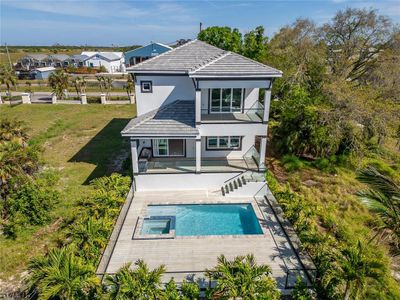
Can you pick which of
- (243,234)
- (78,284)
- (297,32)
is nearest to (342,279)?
(243,234)

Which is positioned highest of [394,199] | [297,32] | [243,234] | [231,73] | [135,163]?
[297,32]

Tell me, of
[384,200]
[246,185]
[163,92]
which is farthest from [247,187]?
[384,200]

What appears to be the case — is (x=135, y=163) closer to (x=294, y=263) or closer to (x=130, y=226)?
(x=130, y=226)

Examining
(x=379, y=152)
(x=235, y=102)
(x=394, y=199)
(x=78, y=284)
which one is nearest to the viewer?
(x=394, y=199)

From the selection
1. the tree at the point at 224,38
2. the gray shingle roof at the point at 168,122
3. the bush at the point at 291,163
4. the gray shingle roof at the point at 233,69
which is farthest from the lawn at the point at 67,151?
the tree at the point at 224,38

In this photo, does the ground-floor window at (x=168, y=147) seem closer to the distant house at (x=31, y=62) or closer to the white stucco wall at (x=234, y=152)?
the white stucco wall at (x=234, y=152)

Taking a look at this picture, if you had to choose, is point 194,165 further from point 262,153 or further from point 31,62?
point 31,62

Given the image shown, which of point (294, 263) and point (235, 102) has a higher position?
point (235, 102)
